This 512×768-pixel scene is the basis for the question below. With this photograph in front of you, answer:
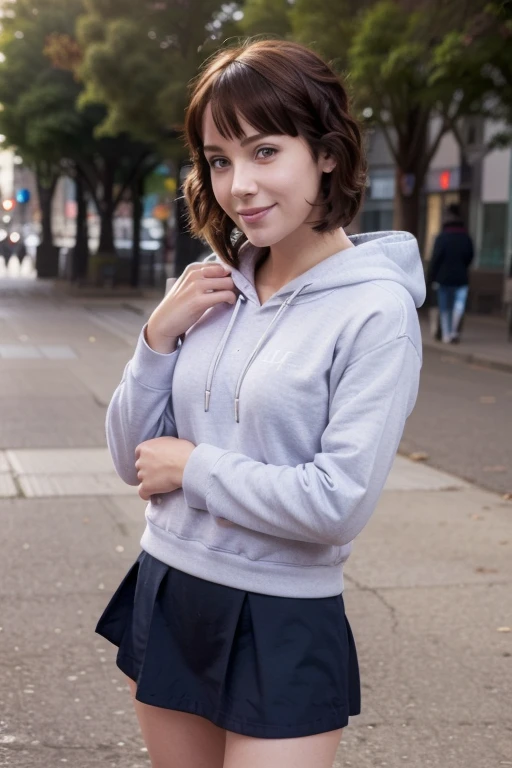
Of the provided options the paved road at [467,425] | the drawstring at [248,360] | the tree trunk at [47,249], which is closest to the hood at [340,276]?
the drawstring at [248,360]

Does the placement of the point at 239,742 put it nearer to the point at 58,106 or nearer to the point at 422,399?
the point at 422,399

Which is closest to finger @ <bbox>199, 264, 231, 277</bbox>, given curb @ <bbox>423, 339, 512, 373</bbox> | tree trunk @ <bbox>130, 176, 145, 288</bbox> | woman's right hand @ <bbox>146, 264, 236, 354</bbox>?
woman's right hand @ <bbox>146, 264, 236, 354</bbox>

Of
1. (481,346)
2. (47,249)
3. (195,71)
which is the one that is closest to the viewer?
(481,346)

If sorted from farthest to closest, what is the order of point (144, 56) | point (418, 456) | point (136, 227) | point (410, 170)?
1. point (136, 227)
2. point (144, 56)
3. point (410, 170)
4. point (418, 456)

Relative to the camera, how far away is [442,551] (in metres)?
6.53

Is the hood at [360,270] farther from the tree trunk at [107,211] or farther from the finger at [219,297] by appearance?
the tree trunk at [107,211]

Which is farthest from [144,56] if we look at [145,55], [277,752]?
[277,752]

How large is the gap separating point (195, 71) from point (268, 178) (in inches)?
1023

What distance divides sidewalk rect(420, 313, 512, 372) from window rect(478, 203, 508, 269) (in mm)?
6293

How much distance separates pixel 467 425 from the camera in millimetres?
11352

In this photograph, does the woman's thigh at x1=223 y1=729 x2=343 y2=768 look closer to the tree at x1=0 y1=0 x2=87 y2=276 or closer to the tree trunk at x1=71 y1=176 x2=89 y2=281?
the tree at x1=0 y1=0 x2=87 y2=276

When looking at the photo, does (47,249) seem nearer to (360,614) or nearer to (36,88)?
(36,88)

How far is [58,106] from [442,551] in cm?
2892

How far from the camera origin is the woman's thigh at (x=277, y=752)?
2041 millimetres
